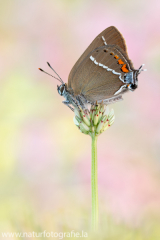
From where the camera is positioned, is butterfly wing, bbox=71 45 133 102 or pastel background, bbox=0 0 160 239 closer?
butterfly wing, bbox=71 45 133 102

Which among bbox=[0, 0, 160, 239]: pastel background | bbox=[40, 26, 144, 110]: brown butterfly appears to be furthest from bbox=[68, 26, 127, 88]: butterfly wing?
bbox=[0, 0, 160, 239]: pastel background

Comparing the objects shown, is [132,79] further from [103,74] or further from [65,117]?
[65,117]

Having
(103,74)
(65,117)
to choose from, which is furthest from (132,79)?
(65,117)

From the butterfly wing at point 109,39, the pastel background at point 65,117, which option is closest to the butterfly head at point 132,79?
the butterfly wing at point 109,39

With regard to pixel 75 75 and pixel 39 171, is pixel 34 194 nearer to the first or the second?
pixel 39 171

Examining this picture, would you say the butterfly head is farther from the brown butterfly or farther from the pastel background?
the pastel background

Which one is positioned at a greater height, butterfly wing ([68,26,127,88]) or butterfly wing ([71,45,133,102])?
butterfly wing ([68,26,127,88])
